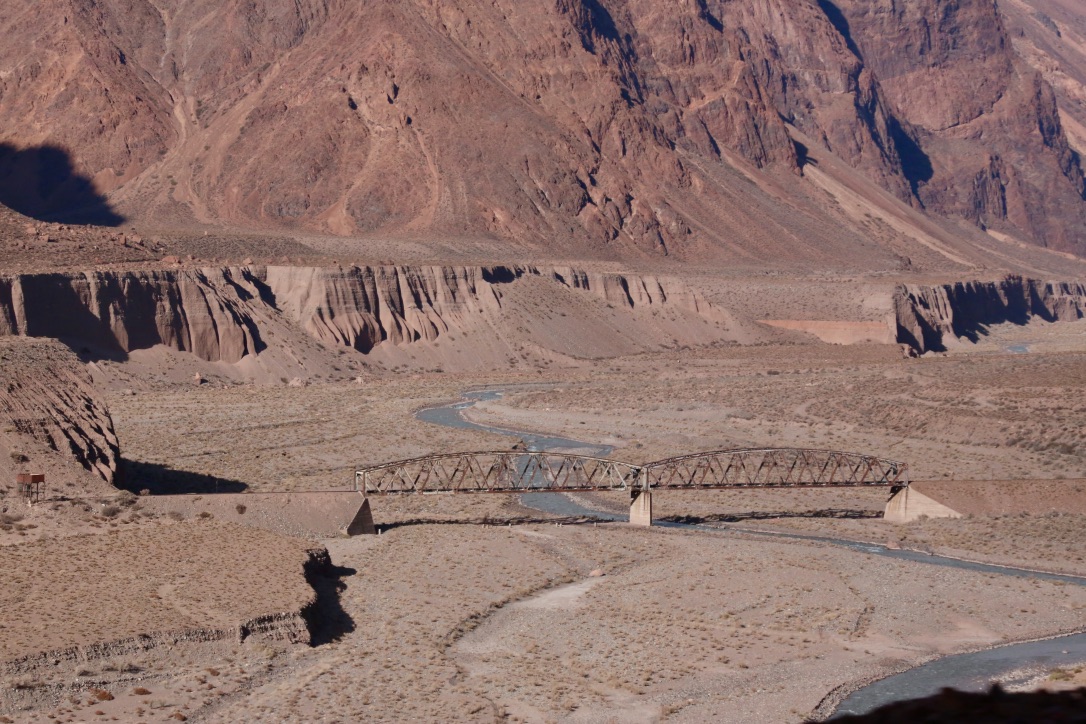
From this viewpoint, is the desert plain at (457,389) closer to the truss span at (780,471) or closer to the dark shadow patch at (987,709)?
the truss span at (780,471)

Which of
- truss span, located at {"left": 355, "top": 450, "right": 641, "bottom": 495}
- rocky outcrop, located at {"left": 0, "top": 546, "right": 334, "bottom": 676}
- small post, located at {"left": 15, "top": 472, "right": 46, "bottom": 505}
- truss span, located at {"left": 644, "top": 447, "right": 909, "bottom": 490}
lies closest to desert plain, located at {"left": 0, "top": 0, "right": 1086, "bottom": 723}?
rocky outcrop, located at {"left": 0, "top": 546, "right": 334, "bottom": 676}

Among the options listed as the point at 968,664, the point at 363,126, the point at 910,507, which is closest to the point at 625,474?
the point at 910,507

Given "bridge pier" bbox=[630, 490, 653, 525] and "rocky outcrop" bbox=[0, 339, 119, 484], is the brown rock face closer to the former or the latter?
"rocky outcrop" bbox=[0, 339, 119, 484]

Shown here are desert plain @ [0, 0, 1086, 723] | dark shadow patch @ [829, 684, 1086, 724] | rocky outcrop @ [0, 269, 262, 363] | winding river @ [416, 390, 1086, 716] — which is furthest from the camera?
rocky outcrop @ [0, 269, 262, 363]

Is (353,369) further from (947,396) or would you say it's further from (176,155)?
(176,155)

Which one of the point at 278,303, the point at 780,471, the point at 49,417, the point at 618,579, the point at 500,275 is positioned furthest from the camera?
the point at 500,275

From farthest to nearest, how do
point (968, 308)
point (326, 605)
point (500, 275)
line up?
1. point (968, 308)
2. point (500, 275)
3. point (326, 605)

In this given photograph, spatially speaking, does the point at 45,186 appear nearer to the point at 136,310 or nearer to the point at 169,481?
the point at 136,310
